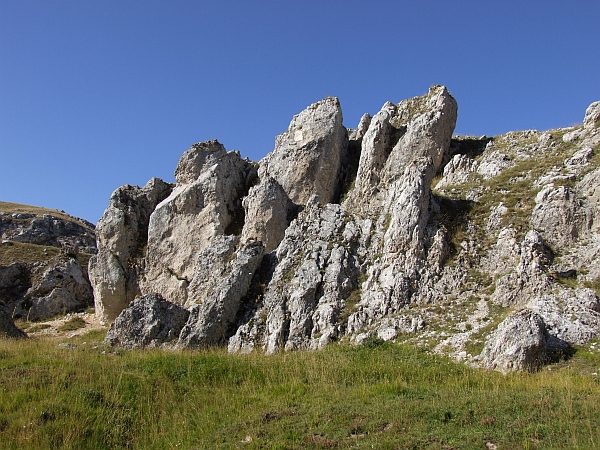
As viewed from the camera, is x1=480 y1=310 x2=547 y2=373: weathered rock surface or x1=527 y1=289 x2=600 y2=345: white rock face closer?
x1=480 y1=310 x2=547 y2=373: weathered rock surface

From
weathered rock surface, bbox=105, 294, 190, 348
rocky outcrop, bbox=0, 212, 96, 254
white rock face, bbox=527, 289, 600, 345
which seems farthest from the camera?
rocky outcrop, bbox=0, 212, 96, 254

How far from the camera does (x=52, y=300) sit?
38688mm

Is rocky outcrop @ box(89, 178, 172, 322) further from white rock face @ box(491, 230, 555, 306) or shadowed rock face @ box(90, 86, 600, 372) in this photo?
white rock face @ box(491, 230, 555, 306)

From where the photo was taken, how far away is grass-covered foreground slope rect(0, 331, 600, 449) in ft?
33.5

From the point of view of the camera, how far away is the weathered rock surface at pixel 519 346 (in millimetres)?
14531

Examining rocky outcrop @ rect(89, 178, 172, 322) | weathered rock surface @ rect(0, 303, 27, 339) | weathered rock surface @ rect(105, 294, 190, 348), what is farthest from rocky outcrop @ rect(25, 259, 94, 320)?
weathered rock surface @ rect(105, 294, 190, 348)

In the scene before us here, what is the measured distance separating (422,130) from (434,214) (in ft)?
32.5

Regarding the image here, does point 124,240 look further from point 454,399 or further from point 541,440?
point 541,440

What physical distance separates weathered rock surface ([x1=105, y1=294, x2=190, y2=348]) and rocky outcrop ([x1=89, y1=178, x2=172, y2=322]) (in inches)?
411

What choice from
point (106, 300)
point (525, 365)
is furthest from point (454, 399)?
point (106, 300)

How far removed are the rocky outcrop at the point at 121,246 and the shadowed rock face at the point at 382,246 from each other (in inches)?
5.9

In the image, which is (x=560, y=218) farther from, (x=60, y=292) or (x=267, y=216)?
(x=60, y=292)

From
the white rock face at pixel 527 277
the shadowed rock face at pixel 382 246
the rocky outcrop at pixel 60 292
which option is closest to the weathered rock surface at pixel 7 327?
the shadowed rock face at pixel 382 246

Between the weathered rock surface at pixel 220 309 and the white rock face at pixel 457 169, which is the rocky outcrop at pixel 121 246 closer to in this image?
the weathered rock surface at pixel 220 309
